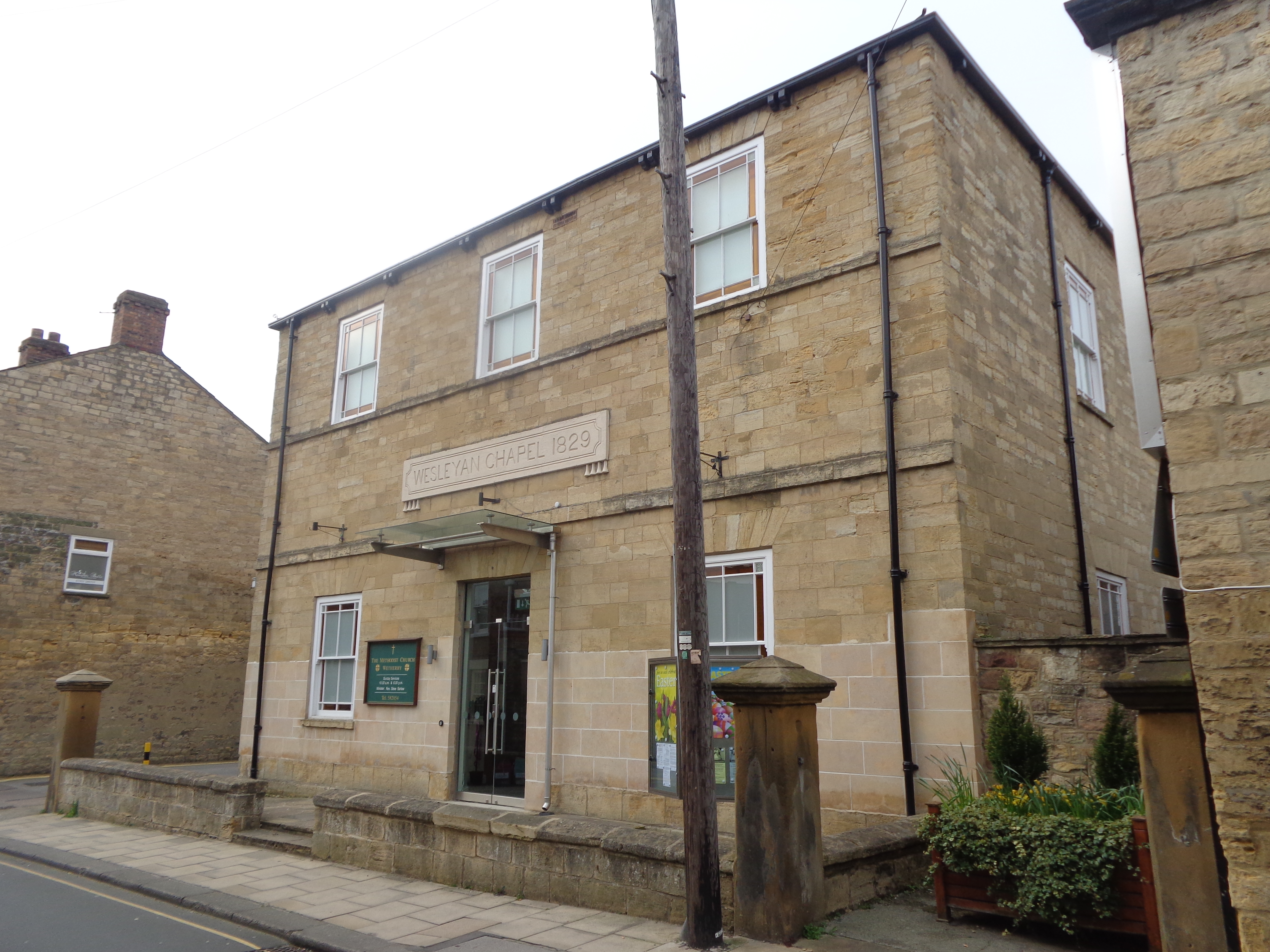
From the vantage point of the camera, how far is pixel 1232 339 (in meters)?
4.27

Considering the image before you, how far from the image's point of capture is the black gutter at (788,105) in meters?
9.42

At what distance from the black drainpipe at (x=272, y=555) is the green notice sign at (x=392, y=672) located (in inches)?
106

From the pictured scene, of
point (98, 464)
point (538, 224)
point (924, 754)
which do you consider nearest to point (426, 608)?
point (538, 224)

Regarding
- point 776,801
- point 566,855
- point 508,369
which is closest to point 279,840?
point 566,855

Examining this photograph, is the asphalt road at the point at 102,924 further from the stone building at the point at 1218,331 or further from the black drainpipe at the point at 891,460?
the stone building at the point at 1218,331

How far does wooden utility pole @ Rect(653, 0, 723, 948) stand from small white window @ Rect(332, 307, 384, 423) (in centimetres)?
849

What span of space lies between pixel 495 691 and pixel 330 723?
3.21m

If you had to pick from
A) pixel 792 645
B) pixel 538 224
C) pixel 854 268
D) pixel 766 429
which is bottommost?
pixel 792 645

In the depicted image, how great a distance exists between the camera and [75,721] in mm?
13602

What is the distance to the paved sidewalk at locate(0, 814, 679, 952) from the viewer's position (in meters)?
6.30

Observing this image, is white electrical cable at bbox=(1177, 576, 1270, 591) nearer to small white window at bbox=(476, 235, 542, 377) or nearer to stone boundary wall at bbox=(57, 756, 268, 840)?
small white window at bbox=(476, 235, 542, 377)

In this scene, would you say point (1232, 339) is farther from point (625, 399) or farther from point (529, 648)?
point (529, 648)

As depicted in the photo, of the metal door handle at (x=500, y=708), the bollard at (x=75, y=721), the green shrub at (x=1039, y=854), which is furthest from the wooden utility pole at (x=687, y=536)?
the bollard at (x=75, y=721)

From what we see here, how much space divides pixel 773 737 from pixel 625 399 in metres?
5.59
